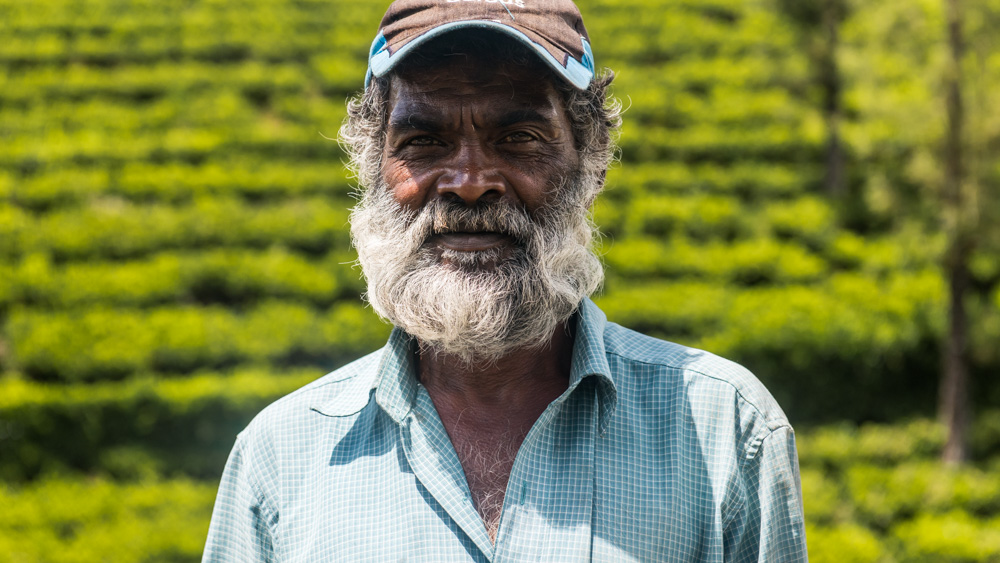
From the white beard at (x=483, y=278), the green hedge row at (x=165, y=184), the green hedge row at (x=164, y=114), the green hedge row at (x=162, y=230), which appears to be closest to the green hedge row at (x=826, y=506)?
the green hedge row at (x=162, y=230)

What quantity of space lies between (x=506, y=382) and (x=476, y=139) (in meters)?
0.56

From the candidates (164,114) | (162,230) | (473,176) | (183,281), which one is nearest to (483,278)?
(473,176)

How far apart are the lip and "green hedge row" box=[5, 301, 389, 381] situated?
6684 millimetres

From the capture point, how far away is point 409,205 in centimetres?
177

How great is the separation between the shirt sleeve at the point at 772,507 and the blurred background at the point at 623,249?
16.4 feet

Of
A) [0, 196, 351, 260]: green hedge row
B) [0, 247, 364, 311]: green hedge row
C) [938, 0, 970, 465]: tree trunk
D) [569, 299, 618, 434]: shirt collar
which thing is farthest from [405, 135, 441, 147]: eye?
[0, 196, 351, 260]: green hedge row

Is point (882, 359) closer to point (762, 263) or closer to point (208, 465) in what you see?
point (762, 263)

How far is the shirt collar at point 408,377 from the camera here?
1.61 meters

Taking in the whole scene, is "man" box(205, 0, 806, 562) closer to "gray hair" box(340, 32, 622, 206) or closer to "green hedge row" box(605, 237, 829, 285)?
"gray hair" box(340, 32, 622, 206)

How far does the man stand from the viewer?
150 centimetres

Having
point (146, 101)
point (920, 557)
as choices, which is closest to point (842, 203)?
point (920, 557)

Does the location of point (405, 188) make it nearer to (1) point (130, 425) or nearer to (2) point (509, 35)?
(2) point (509, 35)

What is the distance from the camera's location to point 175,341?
26.9 feet

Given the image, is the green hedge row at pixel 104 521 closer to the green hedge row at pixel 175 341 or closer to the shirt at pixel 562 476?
the green hedge row at pixel 175 341
